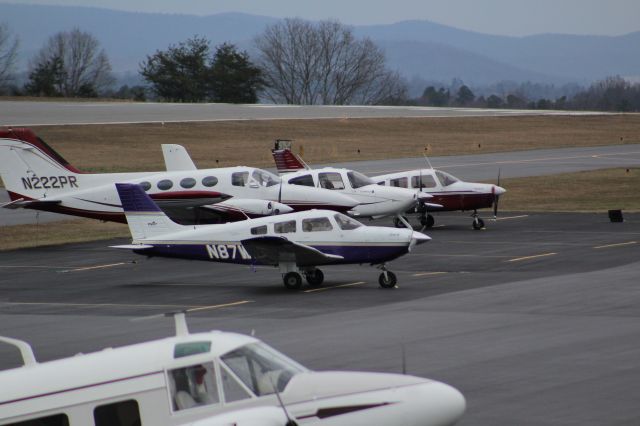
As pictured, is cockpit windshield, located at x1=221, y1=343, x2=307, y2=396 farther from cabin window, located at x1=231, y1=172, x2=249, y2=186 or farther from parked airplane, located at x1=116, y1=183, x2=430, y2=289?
cabin window, located at x1=231, y1=172, x2=249, y2=186

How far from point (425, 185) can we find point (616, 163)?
2971 centimetres

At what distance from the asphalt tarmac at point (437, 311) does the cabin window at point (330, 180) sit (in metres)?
3.86

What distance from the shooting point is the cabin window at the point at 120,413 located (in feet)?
30.2

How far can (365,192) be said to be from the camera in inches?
1438

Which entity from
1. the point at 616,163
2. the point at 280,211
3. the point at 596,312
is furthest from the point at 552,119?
the point at 596,312

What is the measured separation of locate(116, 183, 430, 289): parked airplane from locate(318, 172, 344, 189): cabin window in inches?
408

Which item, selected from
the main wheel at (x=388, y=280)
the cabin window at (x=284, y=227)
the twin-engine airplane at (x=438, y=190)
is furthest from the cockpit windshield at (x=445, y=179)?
the main wheel at (x=388, y=280)

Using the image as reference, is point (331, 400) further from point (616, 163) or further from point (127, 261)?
point (616, 163)

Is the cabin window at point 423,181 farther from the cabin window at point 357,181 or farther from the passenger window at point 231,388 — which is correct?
the passenger window at point 231,388

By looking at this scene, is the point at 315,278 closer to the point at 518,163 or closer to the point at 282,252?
the point at 282,252

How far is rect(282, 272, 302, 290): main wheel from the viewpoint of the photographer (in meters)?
26.5

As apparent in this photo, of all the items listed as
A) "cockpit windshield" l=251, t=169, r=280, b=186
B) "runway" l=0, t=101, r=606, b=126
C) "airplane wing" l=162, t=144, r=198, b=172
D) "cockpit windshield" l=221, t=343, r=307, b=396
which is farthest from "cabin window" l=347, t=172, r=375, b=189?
"runway" l=0, t=101, r=606, b=126

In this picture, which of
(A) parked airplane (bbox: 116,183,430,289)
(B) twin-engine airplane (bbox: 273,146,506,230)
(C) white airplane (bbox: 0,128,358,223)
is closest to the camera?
(A) parked airplane (bbox: 116,183,430,289)

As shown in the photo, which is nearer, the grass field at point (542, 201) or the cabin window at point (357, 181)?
the cabin window at point (357, 181)
